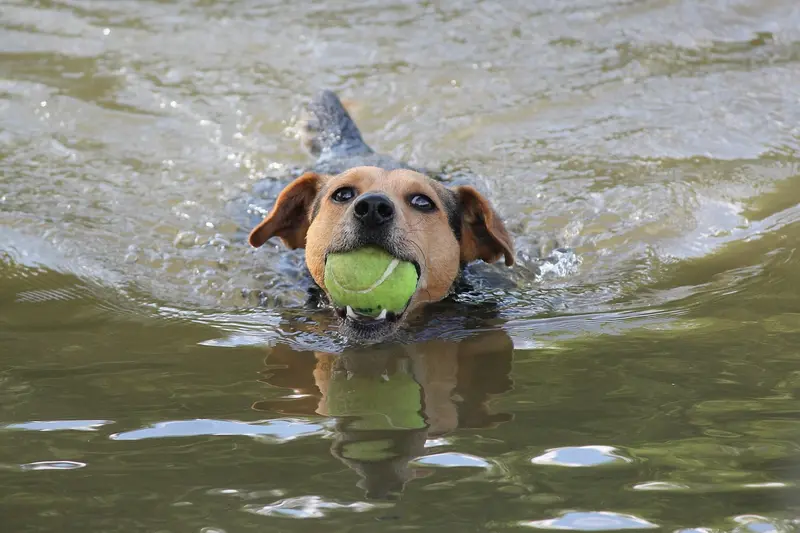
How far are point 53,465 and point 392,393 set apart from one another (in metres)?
1.32

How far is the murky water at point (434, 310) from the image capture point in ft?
9.09

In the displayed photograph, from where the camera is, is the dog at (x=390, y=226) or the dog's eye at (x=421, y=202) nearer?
the dog at (x=390, y=226)

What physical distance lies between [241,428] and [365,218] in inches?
54.6

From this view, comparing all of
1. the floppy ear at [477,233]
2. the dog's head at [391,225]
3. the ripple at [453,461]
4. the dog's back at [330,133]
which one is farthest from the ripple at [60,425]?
the dog's back at [330,133]

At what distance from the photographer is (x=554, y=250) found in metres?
6.27

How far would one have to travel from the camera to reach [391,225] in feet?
14.4

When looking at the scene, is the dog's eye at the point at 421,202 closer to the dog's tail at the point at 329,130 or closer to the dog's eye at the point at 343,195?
the dog's eye at the point at 343,195

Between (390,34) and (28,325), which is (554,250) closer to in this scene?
(28,325)

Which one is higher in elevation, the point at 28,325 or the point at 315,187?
the point at 315,187

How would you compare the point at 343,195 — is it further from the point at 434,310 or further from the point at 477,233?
the point at 477,233

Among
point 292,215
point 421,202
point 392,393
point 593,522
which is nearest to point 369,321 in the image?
point 392,393

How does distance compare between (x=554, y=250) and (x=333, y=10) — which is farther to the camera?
(x=333, y=10)

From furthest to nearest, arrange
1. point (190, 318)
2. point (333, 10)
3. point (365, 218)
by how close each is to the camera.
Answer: point (333, 10) < point (190, 318) < point (365, 218)

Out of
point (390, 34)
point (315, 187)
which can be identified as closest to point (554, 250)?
point (315, 187)
